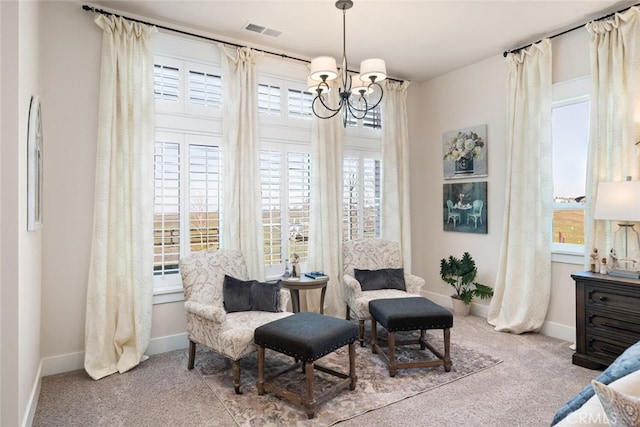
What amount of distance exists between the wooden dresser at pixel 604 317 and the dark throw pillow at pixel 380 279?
163 cm

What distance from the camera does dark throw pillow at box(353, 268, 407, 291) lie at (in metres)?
4.10

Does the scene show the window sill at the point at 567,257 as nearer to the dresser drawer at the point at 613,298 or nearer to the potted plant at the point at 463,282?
the dresser drawer at the point at 613,298

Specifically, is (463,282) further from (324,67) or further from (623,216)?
(324,67)

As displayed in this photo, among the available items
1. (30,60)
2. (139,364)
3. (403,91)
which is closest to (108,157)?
(30,60)

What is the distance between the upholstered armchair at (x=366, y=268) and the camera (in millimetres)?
3801

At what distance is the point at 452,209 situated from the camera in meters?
5.07

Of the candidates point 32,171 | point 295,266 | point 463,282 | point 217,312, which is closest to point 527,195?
point 463,282

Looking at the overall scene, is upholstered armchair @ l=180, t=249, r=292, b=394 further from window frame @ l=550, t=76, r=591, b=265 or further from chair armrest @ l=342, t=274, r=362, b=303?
window frame @ l=550, t=76, r=591, b=265

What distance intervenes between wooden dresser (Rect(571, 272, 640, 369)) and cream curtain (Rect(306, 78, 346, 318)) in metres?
2.35

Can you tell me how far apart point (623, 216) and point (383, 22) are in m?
2.72

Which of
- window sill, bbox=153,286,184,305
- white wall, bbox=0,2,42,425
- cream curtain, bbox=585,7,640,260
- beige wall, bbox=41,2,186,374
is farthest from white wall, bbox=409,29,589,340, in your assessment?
white wall, bbox=0,2,42,425

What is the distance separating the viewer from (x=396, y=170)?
5.00m

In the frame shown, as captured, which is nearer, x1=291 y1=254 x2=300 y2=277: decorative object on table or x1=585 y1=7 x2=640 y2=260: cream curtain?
x1=585 y1=7 x2=640 y2=260: cream curtain

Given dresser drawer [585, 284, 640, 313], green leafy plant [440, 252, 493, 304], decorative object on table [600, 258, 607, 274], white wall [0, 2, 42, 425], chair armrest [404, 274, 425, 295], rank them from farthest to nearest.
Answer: green leafy plant [440, 252, 493, 304] < chair armrest [404, 274, 425, 295] < decorative object on table [600, 258, 607, 274] < dresser drawer [585, 284, 640, 313] < white wall [0, 2, 42, 425]
